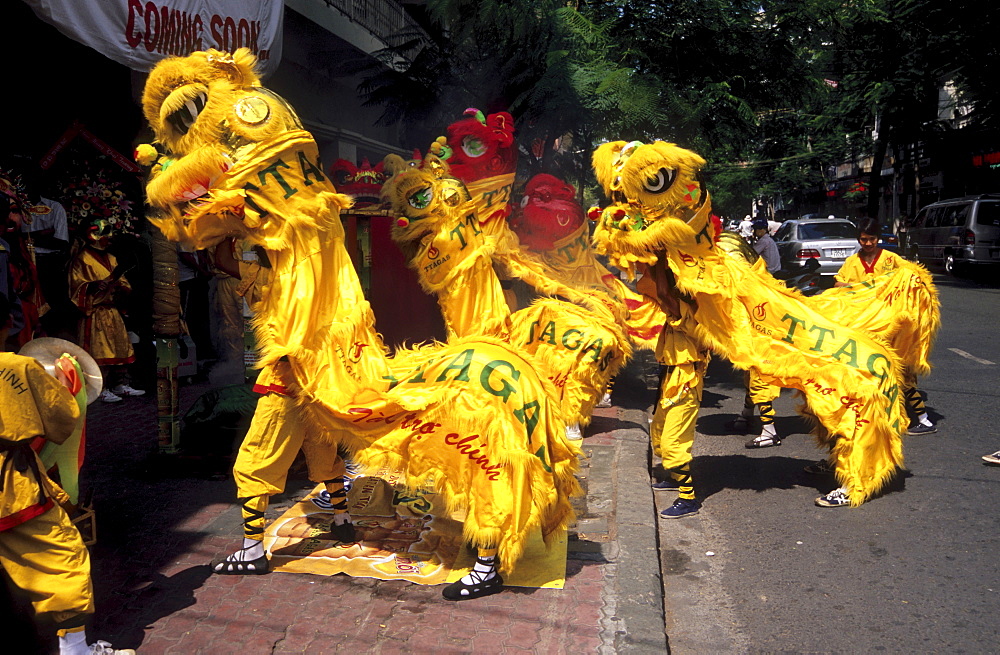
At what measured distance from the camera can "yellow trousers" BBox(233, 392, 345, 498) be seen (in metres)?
3.82

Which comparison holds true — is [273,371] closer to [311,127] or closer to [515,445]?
[515,445]

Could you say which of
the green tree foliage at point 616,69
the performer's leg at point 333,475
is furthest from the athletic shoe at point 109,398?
the performer's leg at point 333,475

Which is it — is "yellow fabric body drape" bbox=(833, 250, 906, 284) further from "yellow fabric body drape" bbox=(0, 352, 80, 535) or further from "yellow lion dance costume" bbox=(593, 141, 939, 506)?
"yellow fabric body drape" bbox=(0, 352, 80, 535)

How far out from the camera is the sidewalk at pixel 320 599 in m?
3.41

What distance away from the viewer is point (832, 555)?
4473 millimetres

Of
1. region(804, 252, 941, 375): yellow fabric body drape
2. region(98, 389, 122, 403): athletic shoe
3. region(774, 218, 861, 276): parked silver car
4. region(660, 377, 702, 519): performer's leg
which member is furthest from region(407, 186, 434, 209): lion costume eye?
Answer: region(774, 218, 861, 276): parked silver car

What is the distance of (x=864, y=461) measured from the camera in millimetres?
5043

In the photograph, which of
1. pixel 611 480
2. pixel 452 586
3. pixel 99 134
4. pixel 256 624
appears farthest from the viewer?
pixel 99 134

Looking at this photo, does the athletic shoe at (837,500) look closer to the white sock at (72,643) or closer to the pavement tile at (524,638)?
the pavement tile at (524,638)

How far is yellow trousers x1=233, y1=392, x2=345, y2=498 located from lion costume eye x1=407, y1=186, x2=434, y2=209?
2.25 meters

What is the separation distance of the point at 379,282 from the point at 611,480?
303 cm

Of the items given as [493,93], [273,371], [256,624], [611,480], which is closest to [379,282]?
[493,93]

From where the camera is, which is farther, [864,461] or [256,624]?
[864,461]

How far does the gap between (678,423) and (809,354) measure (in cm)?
97
